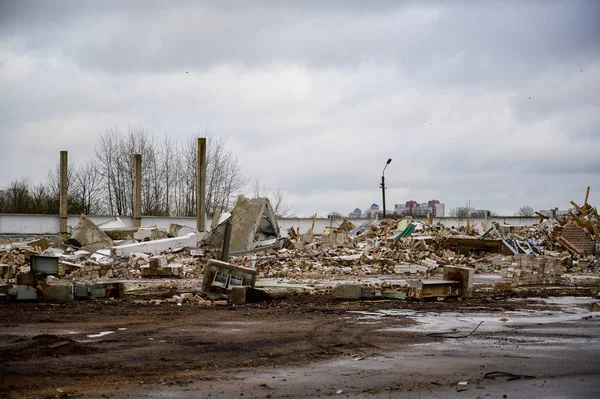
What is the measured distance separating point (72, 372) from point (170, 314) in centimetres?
586

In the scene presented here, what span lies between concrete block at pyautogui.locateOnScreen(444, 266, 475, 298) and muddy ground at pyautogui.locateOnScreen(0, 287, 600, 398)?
9.59 feet

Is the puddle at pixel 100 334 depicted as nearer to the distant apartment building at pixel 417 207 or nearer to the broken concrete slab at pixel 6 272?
the broken concrete slab at pixel 6 272

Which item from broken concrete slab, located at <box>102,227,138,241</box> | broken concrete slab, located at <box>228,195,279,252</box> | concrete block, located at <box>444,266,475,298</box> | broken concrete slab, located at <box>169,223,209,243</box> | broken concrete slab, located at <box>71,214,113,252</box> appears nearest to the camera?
concrete block, located at <box>444,266,475,298</box>

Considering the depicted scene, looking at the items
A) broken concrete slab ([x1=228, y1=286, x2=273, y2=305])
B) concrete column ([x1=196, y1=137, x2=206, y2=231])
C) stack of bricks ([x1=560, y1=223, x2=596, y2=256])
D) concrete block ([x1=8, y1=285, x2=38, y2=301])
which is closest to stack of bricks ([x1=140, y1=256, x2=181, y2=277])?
concrete block ([x1=8, y1=285, x2=38, y2=301])

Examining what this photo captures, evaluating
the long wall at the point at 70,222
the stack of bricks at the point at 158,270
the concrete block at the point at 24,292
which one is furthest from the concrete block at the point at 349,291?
the long wall at the point at 70,222

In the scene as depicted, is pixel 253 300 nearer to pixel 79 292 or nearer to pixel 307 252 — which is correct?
pixel 79 292

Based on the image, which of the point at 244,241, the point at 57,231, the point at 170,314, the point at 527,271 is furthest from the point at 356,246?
the point at 170,314

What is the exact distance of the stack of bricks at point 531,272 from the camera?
76.5 ft

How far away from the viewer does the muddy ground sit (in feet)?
21.1

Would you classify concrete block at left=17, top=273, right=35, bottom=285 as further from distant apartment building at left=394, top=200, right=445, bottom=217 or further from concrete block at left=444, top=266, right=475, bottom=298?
distant apartment building at left=394, top=200, right=445, bottom=217

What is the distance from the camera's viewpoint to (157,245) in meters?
30.0

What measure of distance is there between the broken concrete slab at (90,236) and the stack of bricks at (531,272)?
16.8 m

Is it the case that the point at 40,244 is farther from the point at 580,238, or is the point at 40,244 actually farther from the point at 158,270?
the point at 580,238

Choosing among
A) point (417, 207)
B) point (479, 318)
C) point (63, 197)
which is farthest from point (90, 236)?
point (417, 207)
